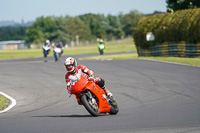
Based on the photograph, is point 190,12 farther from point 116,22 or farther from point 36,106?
point 116,22

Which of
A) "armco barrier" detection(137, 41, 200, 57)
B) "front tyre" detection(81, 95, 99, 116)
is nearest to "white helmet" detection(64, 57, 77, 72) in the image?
"front tyre" detection(81, 95, 99, 116)

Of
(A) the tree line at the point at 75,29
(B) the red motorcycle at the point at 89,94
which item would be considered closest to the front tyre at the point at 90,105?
(B) the red motorcycle at the point at 89,94

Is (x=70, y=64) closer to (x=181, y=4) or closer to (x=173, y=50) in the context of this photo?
(x=173, y=50)

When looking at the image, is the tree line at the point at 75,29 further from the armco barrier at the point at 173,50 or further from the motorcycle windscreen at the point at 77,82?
the motorcycle windscreen at the point at 77,82

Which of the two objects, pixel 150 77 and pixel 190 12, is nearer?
pixel 150 77

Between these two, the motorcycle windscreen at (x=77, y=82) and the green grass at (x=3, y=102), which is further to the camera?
the green grass at (x=3, y=102)

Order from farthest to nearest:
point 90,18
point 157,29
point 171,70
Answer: point 90,18
point 157,29
point 171,70

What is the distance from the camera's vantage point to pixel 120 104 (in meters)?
10.9

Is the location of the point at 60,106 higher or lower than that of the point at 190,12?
lower

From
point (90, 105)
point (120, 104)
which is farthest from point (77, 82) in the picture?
point (120, 104)

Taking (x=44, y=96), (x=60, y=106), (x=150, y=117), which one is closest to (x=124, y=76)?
(x=44, y=96)

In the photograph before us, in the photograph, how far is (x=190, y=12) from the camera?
87.1 feet

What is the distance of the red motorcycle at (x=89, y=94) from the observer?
830 centimetres

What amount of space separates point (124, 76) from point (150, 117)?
9818 mm
